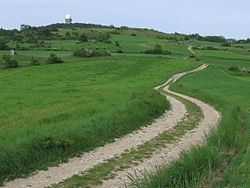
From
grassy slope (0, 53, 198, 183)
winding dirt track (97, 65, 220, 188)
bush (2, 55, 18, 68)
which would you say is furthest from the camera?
bush (2, 55, 18, 68)

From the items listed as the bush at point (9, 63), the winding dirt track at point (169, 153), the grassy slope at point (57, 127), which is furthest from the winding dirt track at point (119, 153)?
the bush at point (9, 63)

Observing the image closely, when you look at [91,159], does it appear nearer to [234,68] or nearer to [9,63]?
[9,63]

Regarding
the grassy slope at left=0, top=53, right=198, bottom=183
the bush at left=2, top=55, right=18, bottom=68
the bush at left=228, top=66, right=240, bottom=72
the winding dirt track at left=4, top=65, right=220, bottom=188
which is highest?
the bush at left=2, top=55, right=18, bottom=68

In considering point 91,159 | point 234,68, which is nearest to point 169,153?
point 91,159

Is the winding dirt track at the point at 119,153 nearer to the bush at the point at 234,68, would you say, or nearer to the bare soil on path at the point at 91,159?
the bare soil on path at the point at 91,159

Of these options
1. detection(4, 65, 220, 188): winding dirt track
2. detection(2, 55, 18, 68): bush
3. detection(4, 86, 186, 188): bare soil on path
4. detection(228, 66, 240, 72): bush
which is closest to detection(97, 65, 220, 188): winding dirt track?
detection(4, 65, 220, 188): winding dirt track

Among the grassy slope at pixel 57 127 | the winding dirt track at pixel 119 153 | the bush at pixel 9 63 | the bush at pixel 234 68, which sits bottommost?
the winding dirt track at pixel 119 153

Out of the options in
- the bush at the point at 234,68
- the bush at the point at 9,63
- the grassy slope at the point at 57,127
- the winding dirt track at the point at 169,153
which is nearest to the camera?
the winding dirt track at the point at 169,153

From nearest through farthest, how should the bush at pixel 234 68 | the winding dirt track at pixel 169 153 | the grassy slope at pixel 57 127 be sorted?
the winding dirt track at pixel 169 153, the grassy slope at pixel 57 127, the bush at pixel 234 68

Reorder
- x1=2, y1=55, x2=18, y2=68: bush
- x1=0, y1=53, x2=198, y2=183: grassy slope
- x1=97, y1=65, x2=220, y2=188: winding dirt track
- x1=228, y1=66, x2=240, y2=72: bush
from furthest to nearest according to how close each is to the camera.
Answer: x1=228, y1=66, x2=240, y2=72: bush
x1=2, y1=55, x2=18, y2=68: bush
x1=0, y1=53, x2=198, y2=183: grassy slope
x1=97, y1=65, x2=220, y2=188: winding dirt track

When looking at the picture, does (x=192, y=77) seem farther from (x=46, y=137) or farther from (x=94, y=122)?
(x=46, y=137)

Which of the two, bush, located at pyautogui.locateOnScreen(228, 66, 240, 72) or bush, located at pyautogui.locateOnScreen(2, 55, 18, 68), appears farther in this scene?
bush, located at pyautogui.locateOnScreen(228, 66, 240, 72)

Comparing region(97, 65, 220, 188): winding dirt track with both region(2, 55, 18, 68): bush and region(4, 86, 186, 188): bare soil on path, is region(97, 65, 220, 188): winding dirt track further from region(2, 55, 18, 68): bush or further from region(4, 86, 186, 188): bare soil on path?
region(2, 55, 18, 68): bush

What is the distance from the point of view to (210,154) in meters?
8.61
